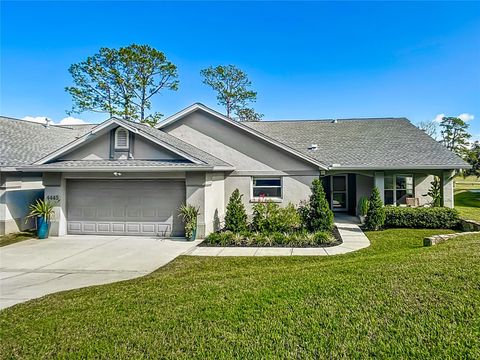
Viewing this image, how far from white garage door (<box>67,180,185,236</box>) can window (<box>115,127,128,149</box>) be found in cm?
158

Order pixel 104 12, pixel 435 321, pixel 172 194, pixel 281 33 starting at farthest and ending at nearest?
pixel 281 33 < pixel 104 12 < pixel 172 194 < pixel 435 321

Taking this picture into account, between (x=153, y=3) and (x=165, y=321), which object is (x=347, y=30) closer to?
(x=153, y=3)

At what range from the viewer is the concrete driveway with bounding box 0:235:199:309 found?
7.26 metres

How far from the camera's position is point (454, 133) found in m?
50.0

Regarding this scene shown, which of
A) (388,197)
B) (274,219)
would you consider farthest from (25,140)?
(388,197)

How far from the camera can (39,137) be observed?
1848 centimetres

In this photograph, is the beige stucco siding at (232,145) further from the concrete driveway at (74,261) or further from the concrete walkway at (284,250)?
the concrete driveway at (74,261)

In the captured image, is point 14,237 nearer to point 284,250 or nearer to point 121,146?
point 121,146

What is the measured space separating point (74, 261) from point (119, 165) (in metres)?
4.46

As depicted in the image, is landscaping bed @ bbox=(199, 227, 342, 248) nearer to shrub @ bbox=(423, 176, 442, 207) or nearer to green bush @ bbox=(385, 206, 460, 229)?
green bush @ bbox=(385, 206, 460, 229)

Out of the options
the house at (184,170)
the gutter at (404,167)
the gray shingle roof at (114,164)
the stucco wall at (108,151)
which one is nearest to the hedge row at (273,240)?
the house at (184,170)

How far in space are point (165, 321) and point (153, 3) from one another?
46.5 feet

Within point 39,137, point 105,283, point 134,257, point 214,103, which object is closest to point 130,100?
point 214,103

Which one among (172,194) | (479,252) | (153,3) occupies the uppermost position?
(153,3)
